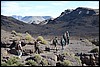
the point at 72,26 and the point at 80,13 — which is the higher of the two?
the point at 80,13

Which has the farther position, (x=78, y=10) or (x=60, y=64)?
(x=78, y=10)

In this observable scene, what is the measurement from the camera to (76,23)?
88.8m

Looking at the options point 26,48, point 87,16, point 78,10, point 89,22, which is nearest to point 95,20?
point 89,22

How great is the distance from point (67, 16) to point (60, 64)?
9616 cm

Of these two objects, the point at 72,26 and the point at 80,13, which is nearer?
the point at 72,26

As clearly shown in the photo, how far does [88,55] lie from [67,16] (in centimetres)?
9100

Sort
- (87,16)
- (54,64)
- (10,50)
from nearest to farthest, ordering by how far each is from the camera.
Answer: (54,64), (10,50), (87,16)

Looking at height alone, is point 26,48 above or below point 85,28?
above

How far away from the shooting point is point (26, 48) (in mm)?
25688

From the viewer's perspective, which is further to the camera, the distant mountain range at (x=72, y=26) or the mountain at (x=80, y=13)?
the mountain at (x=80, y=13)

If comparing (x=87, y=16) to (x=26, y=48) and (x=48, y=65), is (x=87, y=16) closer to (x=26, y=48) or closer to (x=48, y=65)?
(x=26, y=48)

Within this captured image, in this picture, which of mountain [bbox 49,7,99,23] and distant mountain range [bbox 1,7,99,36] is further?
mountain [bbox 49,7,99,23]

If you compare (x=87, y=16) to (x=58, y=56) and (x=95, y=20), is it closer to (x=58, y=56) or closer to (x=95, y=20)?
(x=95, y=20)

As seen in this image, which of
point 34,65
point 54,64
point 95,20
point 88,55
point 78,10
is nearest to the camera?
point 34,65
